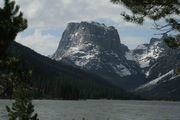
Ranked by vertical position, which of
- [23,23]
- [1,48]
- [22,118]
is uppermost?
[23,23]

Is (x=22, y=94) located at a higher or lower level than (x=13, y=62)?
lower

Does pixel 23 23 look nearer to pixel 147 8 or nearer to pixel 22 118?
pixel 22 118

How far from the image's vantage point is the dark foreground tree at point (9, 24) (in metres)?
28.4

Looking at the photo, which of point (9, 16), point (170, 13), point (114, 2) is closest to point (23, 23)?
point (9, 16)

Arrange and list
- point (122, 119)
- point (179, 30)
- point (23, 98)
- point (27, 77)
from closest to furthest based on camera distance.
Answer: point (179, 30), point (27, 77), point (23, 98), point (122, 119)

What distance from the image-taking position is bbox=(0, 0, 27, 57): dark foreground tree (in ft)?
93.2

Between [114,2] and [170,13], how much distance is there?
288cm

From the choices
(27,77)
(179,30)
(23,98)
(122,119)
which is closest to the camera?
(179,30)

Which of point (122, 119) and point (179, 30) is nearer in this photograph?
point (179, 30)

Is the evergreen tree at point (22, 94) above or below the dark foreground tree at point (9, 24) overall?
below

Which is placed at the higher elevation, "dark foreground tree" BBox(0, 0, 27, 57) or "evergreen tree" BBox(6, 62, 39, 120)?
"dark foreground tree" BBox(0, 0, 27, 57)

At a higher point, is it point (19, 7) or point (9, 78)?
point (19, 7)

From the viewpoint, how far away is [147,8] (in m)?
22.7

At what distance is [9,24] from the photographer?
2855 centimetres
